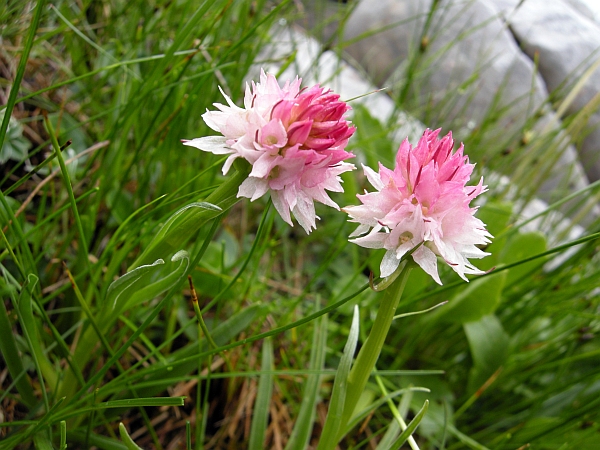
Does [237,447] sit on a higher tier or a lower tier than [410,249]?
lower

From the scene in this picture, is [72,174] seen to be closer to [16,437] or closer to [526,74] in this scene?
[16,437]

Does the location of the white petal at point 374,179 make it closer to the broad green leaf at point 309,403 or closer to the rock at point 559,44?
the broad green leaf at point 309,403

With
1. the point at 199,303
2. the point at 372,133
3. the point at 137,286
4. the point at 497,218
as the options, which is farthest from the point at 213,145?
the point at 372,133

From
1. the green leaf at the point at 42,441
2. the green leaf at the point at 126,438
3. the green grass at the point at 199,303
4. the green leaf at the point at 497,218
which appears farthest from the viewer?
the green leaf at the point at 497,218

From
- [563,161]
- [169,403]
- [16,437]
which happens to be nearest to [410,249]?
[169,403]

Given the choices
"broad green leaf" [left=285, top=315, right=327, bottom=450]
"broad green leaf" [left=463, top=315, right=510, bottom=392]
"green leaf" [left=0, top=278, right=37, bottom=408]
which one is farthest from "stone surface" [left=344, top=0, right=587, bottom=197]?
"green leaf" [left=0, top=278, right=37, bottom=408]

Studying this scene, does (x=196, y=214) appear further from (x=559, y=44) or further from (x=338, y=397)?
(x=559, y=44)

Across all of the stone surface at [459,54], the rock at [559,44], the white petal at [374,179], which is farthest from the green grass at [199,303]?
the rock at [559,44]

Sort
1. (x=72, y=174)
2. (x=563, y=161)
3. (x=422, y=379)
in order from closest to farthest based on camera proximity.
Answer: (x=72, y=174) < (x=422, y=379) < (x=563, y=161)
